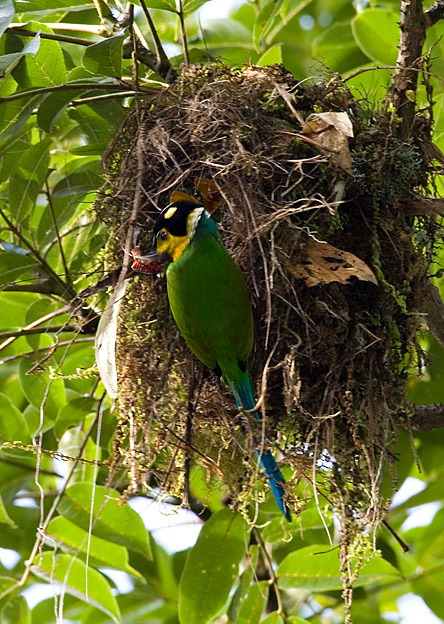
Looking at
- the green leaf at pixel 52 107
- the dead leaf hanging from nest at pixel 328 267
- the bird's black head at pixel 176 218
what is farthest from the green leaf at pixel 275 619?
the green leaf at pixel 52 107

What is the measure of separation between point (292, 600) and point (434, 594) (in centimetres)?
68

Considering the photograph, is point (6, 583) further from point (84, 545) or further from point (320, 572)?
point (320, 572)

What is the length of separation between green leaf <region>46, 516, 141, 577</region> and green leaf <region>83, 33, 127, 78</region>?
154 centimetres

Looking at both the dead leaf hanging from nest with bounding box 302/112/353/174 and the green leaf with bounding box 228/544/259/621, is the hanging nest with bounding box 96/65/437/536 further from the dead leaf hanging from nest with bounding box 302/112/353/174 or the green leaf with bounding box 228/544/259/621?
the green leaf with bounding box 228/544/259/621

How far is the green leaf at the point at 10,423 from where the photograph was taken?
125 inches

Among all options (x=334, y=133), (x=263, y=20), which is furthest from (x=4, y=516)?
(x=263, y=20)

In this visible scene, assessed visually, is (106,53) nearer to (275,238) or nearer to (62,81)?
(62,81)

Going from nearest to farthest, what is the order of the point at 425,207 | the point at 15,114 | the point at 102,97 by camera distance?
the point at 425,207 → the point at 15,114 → the point at 102,97

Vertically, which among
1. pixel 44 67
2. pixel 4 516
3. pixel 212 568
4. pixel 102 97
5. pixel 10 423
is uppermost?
pixel 44 67

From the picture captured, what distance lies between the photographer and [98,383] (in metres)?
3.24

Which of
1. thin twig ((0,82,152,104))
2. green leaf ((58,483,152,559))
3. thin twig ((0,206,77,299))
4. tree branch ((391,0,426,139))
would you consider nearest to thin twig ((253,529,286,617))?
green leaf ((58,483,152,559))

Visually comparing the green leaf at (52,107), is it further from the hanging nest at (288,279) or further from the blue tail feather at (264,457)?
the blue tail feather at (264,457)

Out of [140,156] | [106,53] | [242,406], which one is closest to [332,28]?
[106,53]

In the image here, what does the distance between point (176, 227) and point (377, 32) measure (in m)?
1.29
